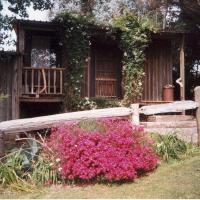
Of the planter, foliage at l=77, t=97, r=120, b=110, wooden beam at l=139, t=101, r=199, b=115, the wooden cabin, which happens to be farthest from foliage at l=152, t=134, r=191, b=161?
the planter

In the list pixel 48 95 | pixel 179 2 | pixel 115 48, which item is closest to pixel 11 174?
pixel 48 95

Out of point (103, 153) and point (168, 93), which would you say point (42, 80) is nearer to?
point (168, 93)

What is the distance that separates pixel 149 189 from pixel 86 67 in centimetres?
1049

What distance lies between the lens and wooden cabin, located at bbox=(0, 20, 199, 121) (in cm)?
1814

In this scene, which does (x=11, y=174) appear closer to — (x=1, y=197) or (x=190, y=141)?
(x=1, y=197)

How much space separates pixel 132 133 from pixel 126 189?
5.82 feet

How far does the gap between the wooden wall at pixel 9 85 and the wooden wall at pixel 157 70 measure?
6.51 metres

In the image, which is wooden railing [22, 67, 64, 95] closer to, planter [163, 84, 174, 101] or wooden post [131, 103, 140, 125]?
planter [163, 84, 174, 101]

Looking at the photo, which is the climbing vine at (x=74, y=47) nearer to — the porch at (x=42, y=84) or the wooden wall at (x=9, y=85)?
the porch at (x=42, y=84)

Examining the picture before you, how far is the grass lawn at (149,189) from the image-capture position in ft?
31.6

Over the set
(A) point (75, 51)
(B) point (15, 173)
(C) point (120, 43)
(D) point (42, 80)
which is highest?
(C) point (120, 43)

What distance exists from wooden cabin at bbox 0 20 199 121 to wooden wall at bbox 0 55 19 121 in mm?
568

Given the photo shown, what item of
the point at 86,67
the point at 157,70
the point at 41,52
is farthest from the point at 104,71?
the point at 41,52

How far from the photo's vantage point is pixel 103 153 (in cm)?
1078
